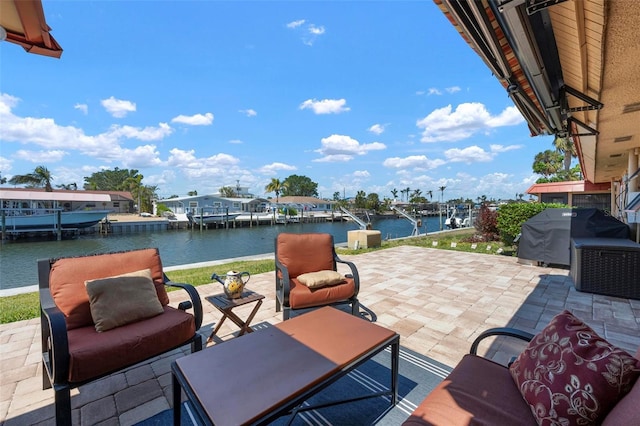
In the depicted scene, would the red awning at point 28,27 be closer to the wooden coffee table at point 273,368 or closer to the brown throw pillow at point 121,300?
the brown throw pillow at point 121,300

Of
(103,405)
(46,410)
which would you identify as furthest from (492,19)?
(46,410)

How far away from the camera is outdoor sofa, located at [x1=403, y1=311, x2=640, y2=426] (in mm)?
958

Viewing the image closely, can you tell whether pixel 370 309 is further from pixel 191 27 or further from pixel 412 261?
pixel 191 27

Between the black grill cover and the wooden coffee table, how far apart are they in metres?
5.67

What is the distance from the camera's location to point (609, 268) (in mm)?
3977

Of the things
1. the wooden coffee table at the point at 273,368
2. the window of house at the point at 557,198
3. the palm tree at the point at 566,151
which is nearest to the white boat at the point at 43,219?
the wooden coffee table at the point at 273,368

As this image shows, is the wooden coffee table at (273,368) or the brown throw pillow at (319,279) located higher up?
the brown throw pillow at (319,279)

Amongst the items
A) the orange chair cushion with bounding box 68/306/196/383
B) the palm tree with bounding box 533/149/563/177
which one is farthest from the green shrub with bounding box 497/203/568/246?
the palm tree with bounding box 533/149/563/177

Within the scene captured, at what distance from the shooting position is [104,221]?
89.0 feet

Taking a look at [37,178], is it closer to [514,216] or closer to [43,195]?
[43,195]

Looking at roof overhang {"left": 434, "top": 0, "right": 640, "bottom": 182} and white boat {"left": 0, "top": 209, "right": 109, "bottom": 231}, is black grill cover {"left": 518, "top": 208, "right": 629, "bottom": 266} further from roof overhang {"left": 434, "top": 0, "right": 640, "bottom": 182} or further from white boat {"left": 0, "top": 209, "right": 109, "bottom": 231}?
white boat {"left": 0, "top": 209, "right": 109, "bottom": 231}

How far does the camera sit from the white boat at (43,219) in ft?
70.5

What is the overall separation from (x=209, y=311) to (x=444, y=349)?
281 cm

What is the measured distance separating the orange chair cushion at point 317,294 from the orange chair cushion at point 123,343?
102 cm
